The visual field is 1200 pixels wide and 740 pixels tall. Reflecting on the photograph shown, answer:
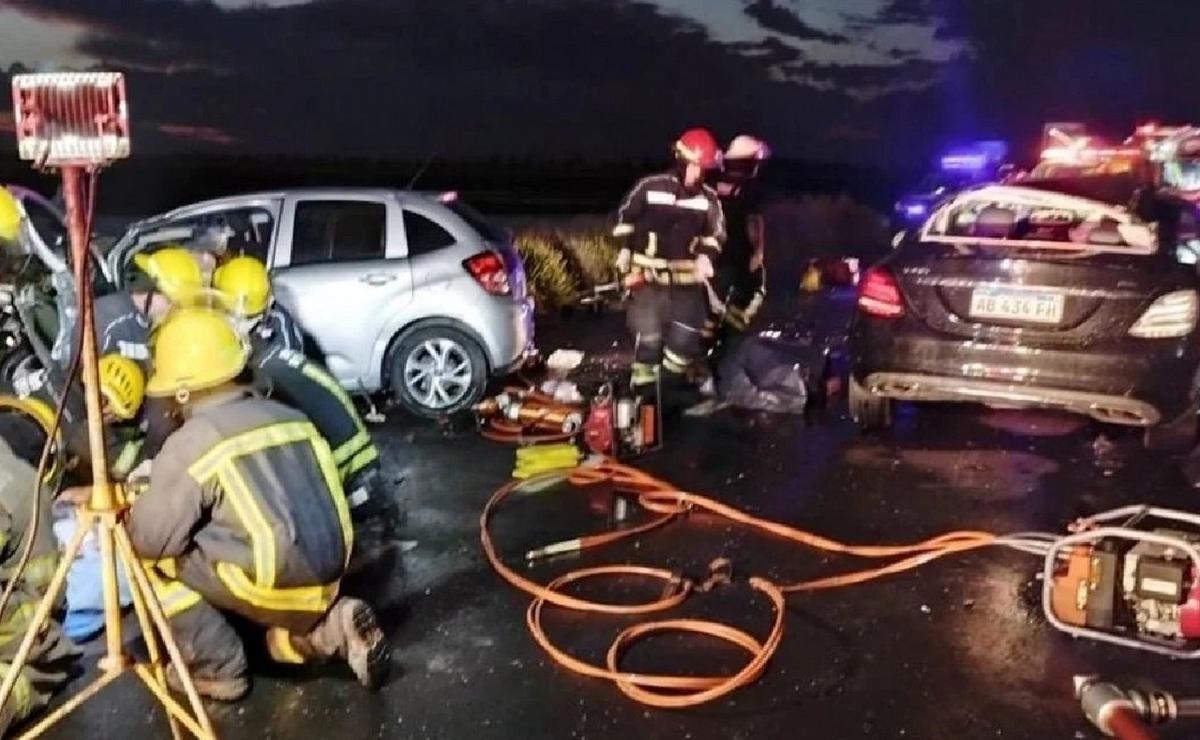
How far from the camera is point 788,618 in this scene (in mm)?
5109

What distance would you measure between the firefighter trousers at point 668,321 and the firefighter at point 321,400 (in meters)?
2.51

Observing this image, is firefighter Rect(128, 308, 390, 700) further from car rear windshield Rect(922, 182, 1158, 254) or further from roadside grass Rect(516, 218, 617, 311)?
roadside grass Rect(516, 218, 617, 311)

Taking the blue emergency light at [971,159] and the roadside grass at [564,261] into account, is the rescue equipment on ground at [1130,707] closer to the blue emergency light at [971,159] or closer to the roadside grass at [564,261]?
the roadside grass at [564,261]

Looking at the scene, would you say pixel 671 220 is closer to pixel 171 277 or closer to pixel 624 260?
pixel 624 260

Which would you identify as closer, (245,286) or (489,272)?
(245,286)

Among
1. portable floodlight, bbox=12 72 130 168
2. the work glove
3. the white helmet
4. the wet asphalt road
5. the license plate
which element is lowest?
the wet asphalt road

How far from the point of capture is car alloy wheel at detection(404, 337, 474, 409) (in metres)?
8.49

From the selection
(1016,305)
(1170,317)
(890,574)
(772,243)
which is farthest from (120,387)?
(772,243)

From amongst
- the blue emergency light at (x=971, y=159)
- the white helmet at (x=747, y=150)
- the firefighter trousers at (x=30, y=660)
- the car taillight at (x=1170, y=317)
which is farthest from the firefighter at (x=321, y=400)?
the blue emergency light at (x=971, y=159)

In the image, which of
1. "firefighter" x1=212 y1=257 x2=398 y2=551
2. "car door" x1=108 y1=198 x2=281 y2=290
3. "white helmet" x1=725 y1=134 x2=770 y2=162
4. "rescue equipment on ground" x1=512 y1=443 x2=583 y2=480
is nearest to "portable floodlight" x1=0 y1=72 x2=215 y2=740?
"firefighter" x1=212 y1=257 x2=398 y2=551

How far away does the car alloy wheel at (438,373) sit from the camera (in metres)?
8.49

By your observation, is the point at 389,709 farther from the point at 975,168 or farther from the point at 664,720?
the point at 975,168

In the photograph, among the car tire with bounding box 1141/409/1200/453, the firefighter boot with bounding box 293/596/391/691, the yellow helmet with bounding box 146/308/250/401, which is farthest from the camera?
the car tire with bounding box 1141/409/1200/453

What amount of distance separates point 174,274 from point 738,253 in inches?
160
